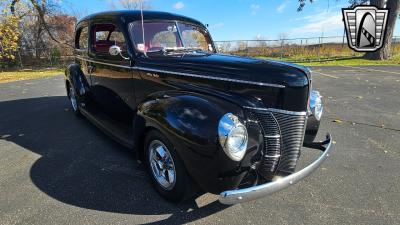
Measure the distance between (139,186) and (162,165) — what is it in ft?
1.59

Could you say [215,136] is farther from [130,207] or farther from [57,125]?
[57,125]

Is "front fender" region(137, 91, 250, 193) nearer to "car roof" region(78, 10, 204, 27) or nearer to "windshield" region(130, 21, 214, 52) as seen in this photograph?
"windshield" region(130, 21, 214, 52)

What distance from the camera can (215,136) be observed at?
8.25 feet

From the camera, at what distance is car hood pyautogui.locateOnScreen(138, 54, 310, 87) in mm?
2871

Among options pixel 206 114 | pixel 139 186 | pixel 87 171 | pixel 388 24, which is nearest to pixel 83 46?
pixel 87 171

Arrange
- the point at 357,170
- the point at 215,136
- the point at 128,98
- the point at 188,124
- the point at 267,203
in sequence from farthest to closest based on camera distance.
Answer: the point at 128,98 < the point at 357,170 < the point at 267,203 < the point at 188,124 < the point at 215,136

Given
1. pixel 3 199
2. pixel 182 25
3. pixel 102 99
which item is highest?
pixel 182 25

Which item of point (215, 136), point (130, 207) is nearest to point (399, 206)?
point (215, 136)

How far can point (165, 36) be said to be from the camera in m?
4.16

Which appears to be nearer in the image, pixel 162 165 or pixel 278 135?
pixel 278 135

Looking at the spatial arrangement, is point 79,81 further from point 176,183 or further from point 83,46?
point 176,183

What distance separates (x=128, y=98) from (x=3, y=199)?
1826mm

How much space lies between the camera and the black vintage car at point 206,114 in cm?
257

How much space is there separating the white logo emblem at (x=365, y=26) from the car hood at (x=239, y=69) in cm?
1564
